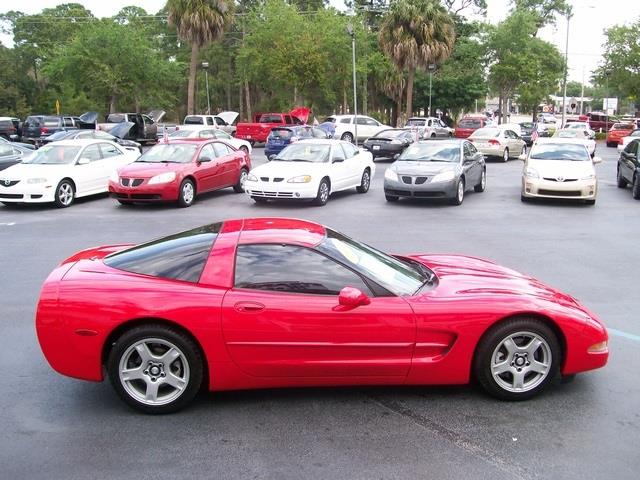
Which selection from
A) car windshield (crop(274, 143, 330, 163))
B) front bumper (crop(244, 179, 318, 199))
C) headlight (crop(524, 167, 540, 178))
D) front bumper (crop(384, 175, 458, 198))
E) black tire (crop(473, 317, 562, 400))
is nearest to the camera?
black tire (crop(473, 317, 562, 400))

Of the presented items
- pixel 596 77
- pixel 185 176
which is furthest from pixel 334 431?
pixel 596 77

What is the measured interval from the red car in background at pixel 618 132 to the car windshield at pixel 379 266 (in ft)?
123

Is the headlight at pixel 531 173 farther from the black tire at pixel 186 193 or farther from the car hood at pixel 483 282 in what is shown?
the car hood at pixel 483 282

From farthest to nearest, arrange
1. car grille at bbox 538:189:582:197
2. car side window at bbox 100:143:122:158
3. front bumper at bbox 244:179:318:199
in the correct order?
car side window at bbox 100:143:122:158
car grille at bbox 538:189:582:197
front bumper at bbox 244:179:318:199

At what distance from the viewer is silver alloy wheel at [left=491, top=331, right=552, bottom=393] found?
4.59 metres

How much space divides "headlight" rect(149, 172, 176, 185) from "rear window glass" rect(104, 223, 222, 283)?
941 centimetres

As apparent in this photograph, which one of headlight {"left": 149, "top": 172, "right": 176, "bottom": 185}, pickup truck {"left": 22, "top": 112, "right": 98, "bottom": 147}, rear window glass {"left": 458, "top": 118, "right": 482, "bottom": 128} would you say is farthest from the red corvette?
rear window glass {"left": 458, "top": 118, "right": 482, "bottom": 128}

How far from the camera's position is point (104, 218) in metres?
13.4

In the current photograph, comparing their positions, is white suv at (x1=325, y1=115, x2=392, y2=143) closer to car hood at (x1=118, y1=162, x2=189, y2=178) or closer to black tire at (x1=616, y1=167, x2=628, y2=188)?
black tire at (x1=616, y1=167, x2=628, y2=188)

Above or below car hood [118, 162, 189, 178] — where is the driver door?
below

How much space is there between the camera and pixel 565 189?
14.5 meters

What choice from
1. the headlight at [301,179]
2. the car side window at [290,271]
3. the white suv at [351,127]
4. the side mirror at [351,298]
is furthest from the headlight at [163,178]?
the white suv at [351,127]

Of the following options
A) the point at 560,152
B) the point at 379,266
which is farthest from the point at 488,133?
the point at 379,266

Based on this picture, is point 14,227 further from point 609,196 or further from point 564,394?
point 609,196
